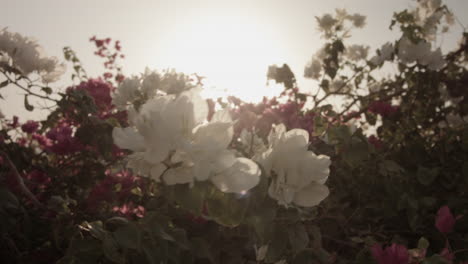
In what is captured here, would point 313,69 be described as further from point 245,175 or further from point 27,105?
point 245,175

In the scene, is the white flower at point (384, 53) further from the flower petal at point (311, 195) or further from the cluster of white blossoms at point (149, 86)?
the flower petal at point (311, 195)

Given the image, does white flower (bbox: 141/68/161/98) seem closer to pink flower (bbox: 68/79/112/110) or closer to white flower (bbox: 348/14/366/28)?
pink flower (bbox: 68/79/112/110)

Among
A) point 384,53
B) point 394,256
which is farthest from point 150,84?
point 384,53

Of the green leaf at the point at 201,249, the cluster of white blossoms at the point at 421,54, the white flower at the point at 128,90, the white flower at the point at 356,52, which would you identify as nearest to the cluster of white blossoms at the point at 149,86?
the white flower at the point at 128,90

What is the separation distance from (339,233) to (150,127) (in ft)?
4.07

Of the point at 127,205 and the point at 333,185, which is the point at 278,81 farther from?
the point at 127,205

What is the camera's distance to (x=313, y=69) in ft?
10.1

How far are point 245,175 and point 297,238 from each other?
210 mm

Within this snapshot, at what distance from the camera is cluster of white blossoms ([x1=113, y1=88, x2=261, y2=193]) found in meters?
0.59

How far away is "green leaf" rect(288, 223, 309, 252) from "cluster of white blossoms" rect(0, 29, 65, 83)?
157 cm

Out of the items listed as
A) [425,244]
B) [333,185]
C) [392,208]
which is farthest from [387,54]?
[425,244]

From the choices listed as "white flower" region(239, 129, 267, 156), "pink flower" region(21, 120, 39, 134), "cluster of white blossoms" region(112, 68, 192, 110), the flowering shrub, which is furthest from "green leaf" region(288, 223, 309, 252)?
"pink flower" region(21, 120, 39, 134)

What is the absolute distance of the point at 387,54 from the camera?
8.75 feet

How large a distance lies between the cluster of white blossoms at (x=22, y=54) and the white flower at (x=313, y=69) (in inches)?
82.3
